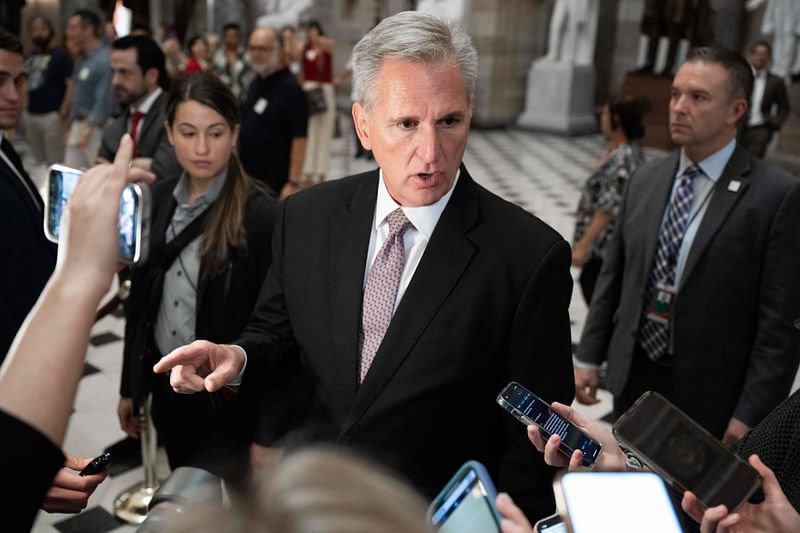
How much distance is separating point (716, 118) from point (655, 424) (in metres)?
1.74

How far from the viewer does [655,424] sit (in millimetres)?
1376

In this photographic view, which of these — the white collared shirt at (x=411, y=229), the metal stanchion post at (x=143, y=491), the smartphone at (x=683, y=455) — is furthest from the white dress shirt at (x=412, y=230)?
the metal stanchion post at (x=143, y=491)

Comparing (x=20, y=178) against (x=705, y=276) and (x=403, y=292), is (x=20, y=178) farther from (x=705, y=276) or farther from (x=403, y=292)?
(x=705, y=276)

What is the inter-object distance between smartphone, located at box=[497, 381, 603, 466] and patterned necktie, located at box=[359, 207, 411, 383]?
0.42 metres

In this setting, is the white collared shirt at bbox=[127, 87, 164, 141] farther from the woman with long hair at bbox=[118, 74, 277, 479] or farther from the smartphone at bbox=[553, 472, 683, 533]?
the smartphone at bbox=[553, 472, 683, 533]

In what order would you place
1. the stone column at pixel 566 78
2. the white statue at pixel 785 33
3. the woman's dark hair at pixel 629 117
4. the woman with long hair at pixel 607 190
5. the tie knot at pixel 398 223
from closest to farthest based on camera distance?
the tie knot at pixel 398 223 → the woman with long hair at pixel 607 190 → the woman's dark hair at pixel 629 117 → the white statue at pixel 785 33 → the stone column at pixel 566 78

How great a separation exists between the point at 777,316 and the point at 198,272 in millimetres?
2008

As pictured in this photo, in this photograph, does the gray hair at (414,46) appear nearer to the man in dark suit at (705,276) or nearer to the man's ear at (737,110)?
the man in dark suit at (705,276)

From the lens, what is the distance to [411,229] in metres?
1.81

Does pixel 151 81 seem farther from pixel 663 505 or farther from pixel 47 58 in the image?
pixel 47 58

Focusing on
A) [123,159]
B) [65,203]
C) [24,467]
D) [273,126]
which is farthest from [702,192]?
[273,126]

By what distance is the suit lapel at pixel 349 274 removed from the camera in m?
1.73

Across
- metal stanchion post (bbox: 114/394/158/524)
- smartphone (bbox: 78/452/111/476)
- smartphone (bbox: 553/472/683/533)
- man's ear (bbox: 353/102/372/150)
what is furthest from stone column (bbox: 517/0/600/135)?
smartphone (bbox: 553/472/683/533)

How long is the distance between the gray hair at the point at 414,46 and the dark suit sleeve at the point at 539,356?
46cm
